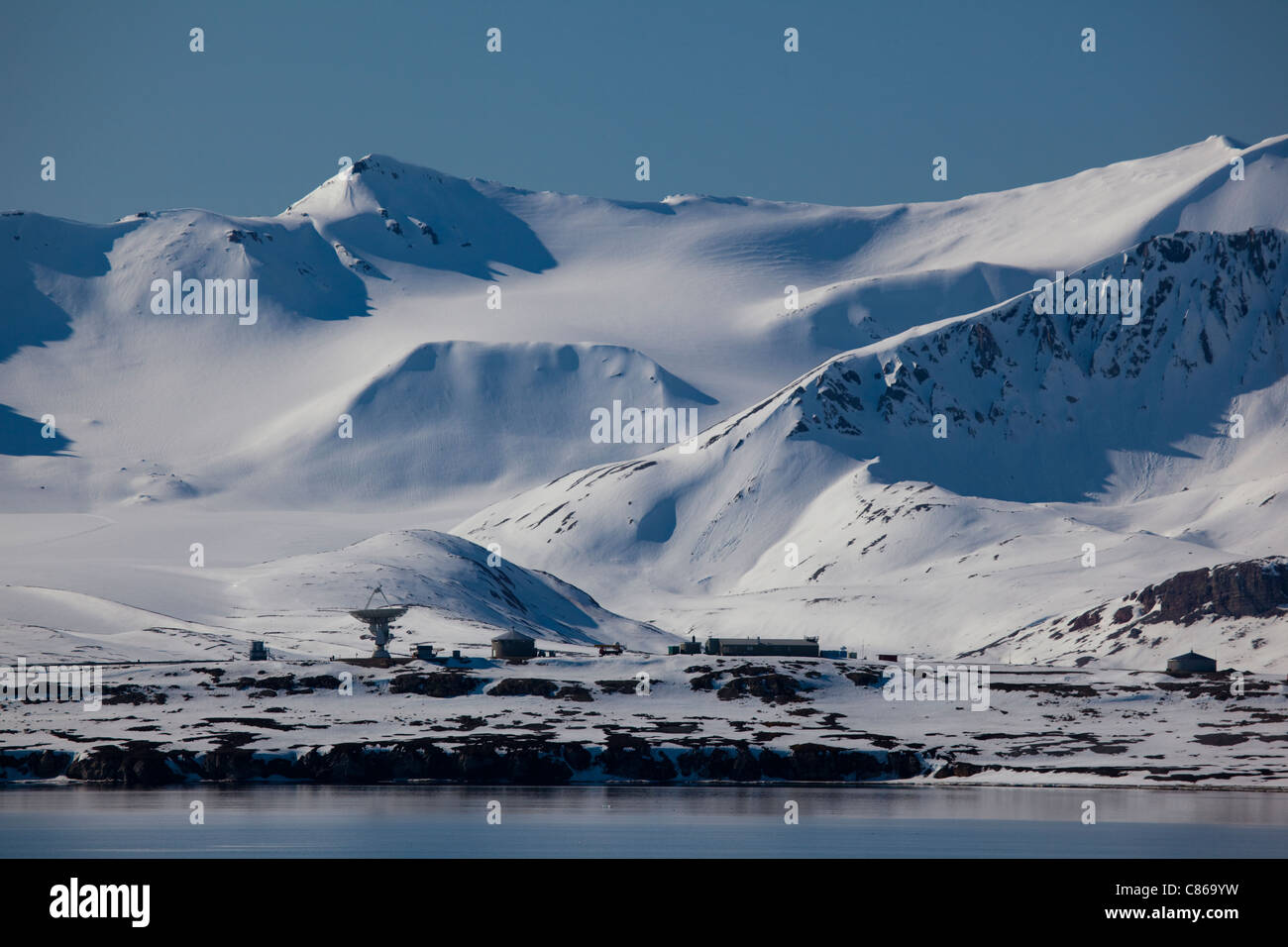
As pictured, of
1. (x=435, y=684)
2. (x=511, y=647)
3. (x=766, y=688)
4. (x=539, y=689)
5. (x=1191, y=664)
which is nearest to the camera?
(x=435, y=684)

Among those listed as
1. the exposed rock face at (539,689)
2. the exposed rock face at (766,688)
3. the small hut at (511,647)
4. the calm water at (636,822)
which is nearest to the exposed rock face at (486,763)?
the calm water at (636,822)

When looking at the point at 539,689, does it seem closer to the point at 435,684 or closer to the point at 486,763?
the point at 435,684

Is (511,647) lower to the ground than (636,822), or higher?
higher

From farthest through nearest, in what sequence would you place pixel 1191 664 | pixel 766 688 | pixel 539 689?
1. pixel 1191 664
2. pixel 766 688
3. pixel 539 689

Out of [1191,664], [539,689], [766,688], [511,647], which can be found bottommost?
[766,688]

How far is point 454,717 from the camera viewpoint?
157 meters

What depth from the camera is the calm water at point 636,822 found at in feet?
291

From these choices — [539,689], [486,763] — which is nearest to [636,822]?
[486,763]

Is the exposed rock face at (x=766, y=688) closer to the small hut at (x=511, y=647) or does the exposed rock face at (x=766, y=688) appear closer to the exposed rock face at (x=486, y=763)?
the exposed rock face at (x=486, y=763)

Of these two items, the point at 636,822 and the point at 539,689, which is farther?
the point at 539,689

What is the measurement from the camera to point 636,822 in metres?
105

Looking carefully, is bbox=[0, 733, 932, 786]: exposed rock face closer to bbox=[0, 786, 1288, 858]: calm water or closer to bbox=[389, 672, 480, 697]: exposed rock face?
bbox=[0, 786, 1288, 858]: calm water
